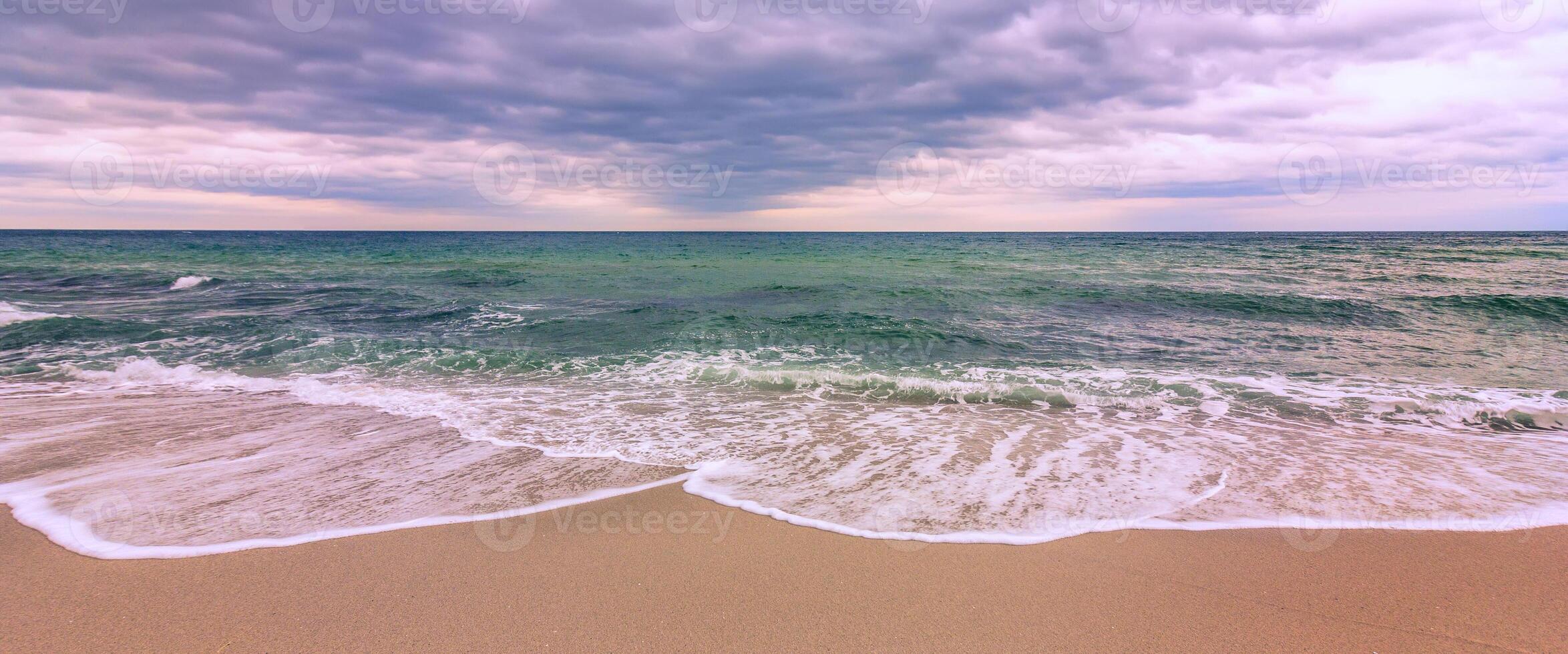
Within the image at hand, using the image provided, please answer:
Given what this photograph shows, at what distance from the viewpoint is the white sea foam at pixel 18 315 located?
1157 cm

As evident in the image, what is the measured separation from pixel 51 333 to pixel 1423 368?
21.4 metres

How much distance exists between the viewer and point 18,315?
12273mm

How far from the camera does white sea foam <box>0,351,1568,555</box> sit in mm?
3977

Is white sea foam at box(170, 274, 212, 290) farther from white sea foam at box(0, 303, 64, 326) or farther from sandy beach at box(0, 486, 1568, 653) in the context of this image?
sandy beach at box(0, 486, 1568, 653)

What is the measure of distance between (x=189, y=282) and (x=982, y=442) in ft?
84.4

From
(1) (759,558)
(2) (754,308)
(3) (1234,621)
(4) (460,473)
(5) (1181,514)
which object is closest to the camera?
(3) (1234,621)

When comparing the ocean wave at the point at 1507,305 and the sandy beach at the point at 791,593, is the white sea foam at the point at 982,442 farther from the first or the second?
the ocean wave at the point at 1507,305

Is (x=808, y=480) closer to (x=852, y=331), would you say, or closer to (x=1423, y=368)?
(x=852, y=331)

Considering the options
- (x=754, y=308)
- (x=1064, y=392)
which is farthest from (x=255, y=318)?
(x=1064, y=392)

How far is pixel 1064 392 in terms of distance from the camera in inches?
305

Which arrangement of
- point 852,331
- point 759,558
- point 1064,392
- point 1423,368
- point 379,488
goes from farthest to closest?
point 852,331, point 1423,368, point 1064,392, point 379,488, point 759,558

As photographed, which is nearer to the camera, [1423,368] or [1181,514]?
[1181,514]

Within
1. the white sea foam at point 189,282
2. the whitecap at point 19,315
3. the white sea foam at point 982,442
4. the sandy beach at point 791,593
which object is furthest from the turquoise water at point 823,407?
the white sea foam at point 189,282

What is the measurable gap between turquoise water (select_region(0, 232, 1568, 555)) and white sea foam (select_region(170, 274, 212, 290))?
2161mm
